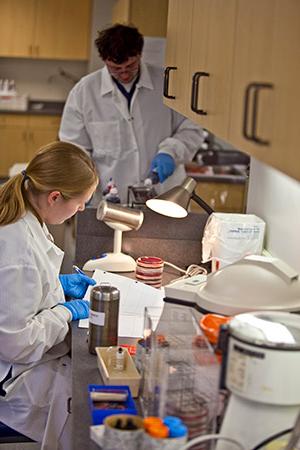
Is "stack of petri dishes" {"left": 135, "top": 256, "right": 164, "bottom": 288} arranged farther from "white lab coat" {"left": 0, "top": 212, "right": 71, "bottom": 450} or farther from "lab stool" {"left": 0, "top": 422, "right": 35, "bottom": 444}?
"lab stool" {"left": 0, "top": 422, "right": 35, "bottom": 444}

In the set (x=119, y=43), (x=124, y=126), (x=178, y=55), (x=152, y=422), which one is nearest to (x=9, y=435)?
(x=152, y=422)

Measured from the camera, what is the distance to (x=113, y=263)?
3094mm

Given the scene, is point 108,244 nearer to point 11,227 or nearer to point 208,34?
point 11,227

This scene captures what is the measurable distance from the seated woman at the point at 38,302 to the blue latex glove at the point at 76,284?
177mm

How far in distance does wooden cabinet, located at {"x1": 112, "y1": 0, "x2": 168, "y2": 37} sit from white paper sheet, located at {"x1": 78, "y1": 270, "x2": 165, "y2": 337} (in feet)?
7.37

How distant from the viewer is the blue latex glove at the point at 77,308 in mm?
2537

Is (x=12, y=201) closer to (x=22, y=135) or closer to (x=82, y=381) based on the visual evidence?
(x=82, y=381)

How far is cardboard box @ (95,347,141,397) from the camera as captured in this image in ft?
6.47

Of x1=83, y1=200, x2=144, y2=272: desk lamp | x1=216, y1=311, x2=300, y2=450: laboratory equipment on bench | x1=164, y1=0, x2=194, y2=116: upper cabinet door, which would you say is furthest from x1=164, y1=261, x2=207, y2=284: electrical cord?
x1=216, y1=311, x2=300, y2=450: laboratory equipment on bench

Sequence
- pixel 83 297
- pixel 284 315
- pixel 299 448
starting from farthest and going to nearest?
pixel 83 297, pixel 284 315, pixel 299 448

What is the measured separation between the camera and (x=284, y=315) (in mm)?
1797

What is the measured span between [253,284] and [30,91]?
245 inches

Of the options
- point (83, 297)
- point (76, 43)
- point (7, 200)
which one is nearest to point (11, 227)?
point (7, 200)

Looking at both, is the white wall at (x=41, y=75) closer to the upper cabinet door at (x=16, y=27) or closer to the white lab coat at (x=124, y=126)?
the upper cabinet door at (x=16, y=27)
